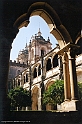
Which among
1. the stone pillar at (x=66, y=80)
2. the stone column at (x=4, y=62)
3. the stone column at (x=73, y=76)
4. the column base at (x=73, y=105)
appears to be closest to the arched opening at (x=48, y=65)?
the stone pillar at (x=66, y=80)

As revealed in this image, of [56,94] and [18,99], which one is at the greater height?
[56,94]

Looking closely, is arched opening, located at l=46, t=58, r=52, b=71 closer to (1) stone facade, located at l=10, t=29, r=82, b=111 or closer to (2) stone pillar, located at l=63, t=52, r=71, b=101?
(1) stone facade, located at l=10, t=29, r=82, b=111

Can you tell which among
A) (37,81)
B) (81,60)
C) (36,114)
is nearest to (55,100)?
(81,60)

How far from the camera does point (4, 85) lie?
156 inches

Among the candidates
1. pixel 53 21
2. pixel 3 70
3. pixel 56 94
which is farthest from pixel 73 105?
pixel 56 94

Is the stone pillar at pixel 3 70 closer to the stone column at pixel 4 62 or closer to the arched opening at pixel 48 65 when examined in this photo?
the stone column at pixel 4 62

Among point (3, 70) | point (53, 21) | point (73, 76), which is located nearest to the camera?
point (3, 70)

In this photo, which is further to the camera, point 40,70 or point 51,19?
point 40,70

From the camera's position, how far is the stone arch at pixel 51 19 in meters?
5.20

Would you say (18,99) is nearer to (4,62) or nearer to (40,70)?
(40,70)

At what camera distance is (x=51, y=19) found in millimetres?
5508

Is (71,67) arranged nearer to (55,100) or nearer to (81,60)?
(55,100)

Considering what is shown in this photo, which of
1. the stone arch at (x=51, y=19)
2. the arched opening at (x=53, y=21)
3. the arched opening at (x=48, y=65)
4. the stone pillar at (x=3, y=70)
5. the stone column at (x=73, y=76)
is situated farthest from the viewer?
the arched opening at (x=48, y=65)

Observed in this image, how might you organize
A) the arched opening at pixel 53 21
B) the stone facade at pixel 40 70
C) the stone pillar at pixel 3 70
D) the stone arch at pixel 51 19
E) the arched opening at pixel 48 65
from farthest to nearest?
the arched opening at pixel 48 65, the stone facade at pixel 40 70, the arched opening at pixel 53 21, the stone arch at pixel 51 19, the stone pillar at pixel 3 70
